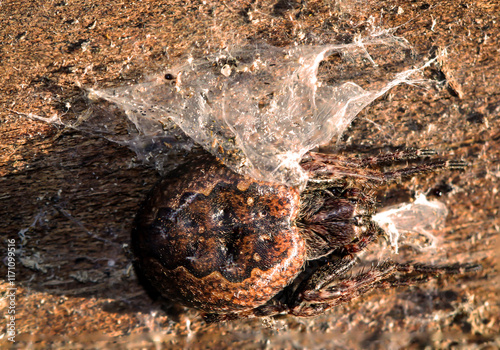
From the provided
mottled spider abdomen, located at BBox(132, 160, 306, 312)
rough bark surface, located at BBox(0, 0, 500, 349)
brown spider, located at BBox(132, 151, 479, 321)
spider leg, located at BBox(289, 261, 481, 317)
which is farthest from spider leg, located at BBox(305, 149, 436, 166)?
spider leg, located at BBox(289, 261, 481, 317)

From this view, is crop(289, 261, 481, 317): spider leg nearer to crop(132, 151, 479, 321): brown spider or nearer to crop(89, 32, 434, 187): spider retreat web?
crop(132, 151, 479, 321): brown spider

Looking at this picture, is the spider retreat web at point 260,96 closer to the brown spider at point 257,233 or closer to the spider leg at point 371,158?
the spider leg at point 371,158

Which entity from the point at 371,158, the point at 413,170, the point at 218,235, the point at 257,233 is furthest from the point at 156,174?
the point at 413,170

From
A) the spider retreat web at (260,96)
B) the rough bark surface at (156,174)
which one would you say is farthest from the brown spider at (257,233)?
the rough bark surface at (156,174)

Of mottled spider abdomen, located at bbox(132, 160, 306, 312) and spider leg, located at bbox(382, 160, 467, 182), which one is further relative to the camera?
spider leg, located at bbox(382, 160, 467, 182)

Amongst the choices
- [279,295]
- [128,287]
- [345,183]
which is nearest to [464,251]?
[345,183]

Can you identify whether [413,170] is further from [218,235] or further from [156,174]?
[156,174]

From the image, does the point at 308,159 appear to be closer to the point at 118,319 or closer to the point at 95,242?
the point at 95,242
